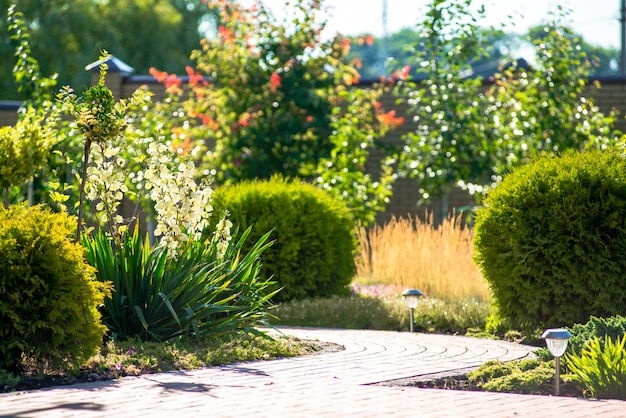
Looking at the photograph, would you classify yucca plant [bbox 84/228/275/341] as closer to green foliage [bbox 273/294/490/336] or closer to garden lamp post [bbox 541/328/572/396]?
green foliage [bbox 273/294/490/336]

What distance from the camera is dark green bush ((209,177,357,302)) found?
10.4m

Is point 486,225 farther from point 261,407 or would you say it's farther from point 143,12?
point 143,12

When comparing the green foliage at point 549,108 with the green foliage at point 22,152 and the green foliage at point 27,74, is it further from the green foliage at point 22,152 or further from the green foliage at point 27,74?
the green foliage at point 27,74

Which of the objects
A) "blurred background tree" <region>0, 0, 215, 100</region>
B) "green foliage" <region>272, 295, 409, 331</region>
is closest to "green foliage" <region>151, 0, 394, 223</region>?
"green foliage" <region>272, 295, 409, 331</region>

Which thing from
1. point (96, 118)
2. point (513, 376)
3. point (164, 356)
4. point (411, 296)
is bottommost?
point (513, 376)

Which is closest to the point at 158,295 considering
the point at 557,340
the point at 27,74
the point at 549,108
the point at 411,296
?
the point at 411,296

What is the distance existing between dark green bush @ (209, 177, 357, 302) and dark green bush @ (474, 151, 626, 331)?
285 cm

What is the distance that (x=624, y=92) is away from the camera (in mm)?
14977

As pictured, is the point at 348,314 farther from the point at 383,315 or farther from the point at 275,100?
the point at 275,100

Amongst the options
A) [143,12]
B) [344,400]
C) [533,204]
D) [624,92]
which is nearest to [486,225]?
[533,204]

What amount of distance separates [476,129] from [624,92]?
2941 millimetres

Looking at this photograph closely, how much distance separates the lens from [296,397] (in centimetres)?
514

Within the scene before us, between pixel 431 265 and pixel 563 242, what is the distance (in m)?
3.39

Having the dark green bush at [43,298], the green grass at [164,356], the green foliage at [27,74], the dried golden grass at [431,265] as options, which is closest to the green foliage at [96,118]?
the dark green bush at [43,298]
